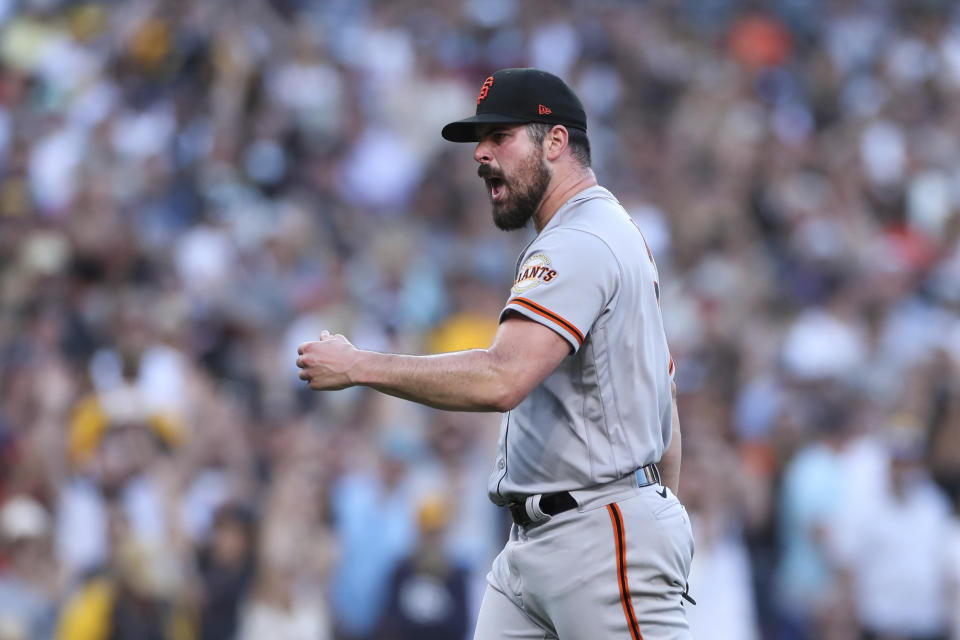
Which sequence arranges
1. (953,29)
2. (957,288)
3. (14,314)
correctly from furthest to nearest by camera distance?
(953,29)
(957,288)
(14,314)

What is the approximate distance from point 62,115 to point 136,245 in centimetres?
251

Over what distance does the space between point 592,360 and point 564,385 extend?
12 centimetres

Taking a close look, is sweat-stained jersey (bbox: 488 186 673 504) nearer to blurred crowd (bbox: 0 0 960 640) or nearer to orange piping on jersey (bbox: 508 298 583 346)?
orange piping on jersey (bbox: 508 298 583 346)

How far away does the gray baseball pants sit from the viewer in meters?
4.08

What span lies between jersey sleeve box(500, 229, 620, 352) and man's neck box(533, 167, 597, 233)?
258 millimetres

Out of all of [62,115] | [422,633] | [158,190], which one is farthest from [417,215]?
[422,633]

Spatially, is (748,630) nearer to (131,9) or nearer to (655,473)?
(655,473)

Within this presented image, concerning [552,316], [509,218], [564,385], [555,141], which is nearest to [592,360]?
[564,385]

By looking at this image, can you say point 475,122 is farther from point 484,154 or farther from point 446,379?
point 446,379

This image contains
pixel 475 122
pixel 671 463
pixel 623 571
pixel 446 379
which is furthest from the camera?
pixel 671 463

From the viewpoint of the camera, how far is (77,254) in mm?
9836

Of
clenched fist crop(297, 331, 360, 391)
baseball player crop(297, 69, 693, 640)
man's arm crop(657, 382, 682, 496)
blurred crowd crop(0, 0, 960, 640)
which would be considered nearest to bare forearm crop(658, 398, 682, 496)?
man's arm crop(657, 382, 682, 496)

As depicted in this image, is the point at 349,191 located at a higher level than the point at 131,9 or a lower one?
lower

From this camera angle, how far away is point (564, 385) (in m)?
4.16
